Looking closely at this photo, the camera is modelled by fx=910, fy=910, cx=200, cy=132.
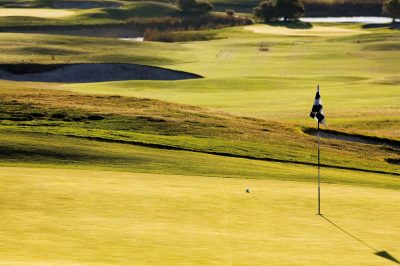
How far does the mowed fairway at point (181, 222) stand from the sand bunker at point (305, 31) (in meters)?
105

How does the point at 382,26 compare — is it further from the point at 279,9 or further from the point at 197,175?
the point at 197,175

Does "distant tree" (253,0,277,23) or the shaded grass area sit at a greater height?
the shaded grass area

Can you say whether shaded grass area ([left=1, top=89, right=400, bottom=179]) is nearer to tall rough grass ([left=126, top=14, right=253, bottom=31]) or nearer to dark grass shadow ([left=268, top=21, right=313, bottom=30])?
tall rough grass ([left=126, top=14, right=253, bottom=31])

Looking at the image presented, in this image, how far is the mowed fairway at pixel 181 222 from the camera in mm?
19938

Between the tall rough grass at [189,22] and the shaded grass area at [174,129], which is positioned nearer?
the shaded grass area at [174,129]

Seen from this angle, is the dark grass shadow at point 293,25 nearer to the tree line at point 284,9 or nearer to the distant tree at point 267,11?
the tree line at point 284,9

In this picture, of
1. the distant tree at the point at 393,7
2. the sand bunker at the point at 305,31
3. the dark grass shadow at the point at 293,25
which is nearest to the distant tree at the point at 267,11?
the dark grass shadow at the point at 293,25

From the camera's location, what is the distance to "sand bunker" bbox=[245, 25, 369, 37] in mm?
134725

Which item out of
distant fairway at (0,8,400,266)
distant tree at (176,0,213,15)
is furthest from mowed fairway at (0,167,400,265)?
distant tree at (176,0,213,15)

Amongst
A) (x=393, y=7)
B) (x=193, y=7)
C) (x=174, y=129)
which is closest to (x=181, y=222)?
(x=174, y=129)

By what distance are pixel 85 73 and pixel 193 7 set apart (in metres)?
75.9

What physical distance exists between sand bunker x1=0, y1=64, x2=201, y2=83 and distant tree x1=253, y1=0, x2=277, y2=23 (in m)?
64.0

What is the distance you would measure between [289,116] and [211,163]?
25529 millimetres

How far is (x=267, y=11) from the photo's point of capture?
152 metres
